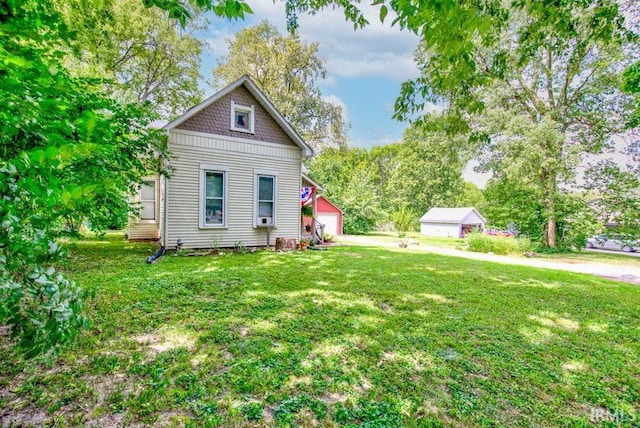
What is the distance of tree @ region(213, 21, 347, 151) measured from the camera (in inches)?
741

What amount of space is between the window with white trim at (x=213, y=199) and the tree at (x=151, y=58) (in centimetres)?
735

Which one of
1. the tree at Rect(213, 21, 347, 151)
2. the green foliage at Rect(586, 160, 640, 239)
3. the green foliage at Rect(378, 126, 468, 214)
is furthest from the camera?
the green foliage at Rect(378, 126, 468, 214)

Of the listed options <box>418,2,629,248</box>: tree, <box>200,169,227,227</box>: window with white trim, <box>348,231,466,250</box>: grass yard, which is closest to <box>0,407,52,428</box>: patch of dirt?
<box>200,169,227,227</box>: window with white trim

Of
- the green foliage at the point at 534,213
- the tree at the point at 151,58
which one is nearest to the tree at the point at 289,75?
the tree at the point at 151,58

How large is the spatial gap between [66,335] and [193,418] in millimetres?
1293

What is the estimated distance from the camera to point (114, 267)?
6293 millimetres

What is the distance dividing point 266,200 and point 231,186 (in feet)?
4.19

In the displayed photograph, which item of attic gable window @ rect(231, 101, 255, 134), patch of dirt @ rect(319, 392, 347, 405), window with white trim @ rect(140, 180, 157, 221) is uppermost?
attic gable window @ rect(231, 101, 255, 134)

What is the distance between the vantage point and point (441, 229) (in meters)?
30.4

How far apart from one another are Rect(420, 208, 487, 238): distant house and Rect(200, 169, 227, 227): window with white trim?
25549 mm

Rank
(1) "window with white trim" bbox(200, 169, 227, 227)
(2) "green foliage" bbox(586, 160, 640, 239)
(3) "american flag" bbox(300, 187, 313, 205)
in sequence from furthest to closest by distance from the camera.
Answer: (3) "american flag" bbox(300, 187, 313, 205)
(2) "green foliage" bbox(586, 160, 640, 239)
(1) "window with white trim" bbox(200, 169, 227, 227)

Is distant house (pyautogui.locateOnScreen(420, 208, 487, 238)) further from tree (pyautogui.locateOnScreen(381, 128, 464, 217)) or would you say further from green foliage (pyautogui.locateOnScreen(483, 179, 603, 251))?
green foliage (pyautogui.locateOnScreen(483, 179, 603, 251))

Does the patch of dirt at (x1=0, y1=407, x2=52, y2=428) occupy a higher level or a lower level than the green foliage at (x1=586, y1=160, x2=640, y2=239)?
lower

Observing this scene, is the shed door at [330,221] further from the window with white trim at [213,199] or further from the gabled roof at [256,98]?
the window with white trim at [213,199]
